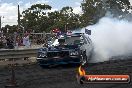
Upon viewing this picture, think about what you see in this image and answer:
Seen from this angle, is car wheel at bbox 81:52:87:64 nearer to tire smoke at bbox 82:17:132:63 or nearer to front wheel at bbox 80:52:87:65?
front wheel at bbox 80:52:87:65

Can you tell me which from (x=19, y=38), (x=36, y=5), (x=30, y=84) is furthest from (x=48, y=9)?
(x=30, y=84)

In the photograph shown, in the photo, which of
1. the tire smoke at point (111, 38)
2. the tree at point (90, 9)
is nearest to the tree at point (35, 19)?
A: the tree at point (90, 9)

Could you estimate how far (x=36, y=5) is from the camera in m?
98.2

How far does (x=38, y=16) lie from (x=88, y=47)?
7737cm

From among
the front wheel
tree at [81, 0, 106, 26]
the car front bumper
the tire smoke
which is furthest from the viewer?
tree at [81, 0, 106, 26]

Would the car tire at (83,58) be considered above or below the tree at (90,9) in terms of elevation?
below

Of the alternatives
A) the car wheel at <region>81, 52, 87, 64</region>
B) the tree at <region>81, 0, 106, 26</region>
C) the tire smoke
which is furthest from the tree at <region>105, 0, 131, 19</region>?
the car wheel at <region>81, 52, 87, 64</region>

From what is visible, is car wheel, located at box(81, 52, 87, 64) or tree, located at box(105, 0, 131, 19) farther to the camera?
tree, located at box(105, 0, 131, 19)

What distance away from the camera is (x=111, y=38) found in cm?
2359

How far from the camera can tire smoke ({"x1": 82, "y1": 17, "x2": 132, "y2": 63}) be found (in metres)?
20.9

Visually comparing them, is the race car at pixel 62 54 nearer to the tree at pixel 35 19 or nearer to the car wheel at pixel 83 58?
the car wheel at pixel 83 58

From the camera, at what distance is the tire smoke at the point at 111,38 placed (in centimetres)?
2092

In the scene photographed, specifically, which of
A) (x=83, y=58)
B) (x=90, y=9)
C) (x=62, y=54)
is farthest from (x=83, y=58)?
(x=90, y=9)

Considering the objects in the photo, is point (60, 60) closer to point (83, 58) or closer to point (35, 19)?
point (83, 58)
